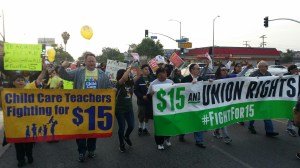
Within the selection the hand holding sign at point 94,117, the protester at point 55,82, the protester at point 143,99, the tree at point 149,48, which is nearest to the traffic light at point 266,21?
the protester at point 143,99

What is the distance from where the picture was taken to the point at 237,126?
30.6ft

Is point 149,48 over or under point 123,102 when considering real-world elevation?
over

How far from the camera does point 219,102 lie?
22.4 feet

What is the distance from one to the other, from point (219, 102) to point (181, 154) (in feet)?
4.14

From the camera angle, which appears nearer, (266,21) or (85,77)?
(85,77)

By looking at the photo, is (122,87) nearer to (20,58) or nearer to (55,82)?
(20,58)

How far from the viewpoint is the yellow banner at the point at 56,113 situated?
5574 mm

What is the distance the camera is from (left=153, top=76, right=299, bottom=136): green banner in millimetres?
6395

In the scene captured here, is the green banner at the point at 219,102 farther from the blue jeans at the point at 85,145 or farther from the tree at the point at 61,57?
the tree at the point at 61,57

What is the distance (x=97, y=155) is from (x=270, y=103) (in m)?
3.64

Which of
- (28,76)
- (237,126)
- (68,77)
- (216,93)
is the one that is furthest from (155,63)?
(68,77)

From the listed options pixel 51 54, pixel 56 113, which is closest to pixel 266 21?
pixel 51 54

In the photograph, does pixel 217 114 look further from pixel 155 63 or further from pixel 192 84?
pixel 155 63

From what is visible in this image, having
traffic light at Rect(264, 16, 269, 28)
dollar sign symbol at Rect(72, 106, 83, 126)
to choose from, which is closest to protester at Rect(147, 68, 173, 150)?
dollar sign symbol at Rect(72, 106, 83, 126)
